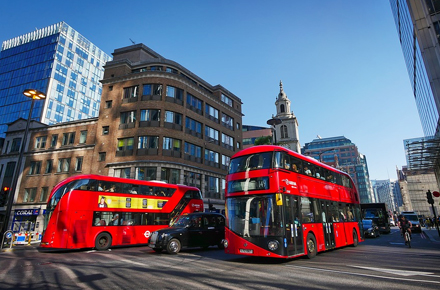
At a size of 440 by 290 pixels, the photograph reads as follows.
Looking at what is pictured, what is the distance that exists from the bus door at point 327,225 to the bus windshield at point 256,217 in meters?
4.01

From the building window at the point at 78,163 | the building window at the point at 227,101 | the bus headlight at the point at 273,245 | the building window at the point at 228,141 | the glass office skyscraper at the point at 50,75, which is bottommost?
the bus headlight at the point at 273,245

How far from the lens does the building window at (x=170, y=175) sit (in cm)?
2882

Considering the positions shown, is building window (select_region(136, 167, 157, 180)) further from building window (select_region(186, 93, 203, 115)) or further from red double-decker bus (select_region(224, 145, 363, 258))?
red double-decker bus (select_region(224, 145, 363, 258))

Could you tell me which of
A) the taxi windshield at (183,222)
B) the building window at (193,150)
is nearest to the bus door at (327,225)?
the taxi windshield at (183,222)

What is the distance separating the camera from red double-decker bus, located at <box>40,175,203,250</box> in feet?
44.9

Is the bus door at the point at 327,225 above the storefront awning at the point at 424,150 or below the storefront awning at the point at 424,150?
below

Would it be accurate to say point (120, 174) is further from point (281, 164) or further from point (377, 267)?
point (377, 267)

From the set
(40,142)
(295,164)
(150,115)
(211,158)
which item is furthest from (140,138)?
(295,164)

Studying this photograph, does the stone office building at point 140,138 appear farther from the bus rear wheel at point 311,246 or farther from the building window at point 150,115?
the bus rear wheel at point 311,246

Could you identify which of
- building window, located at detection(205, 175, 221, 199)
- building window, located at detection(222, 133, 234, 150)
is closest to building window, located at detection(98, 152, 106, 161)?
building window, located at detection(205, 175, 221, 199)

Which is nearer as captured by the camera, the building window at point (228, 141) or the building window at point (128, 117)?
the building window at point (128, 117)

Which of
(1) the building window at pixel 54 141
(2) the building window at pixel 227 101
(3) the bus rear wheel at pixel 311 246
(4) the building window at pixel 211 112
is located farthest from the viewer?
(2) the building window at pixel 227 101

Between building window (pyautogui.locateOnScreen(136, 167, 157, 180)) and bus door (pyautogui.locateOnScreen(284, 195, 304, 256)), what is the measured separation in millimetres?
21344

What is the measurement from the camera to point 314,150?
130 m
